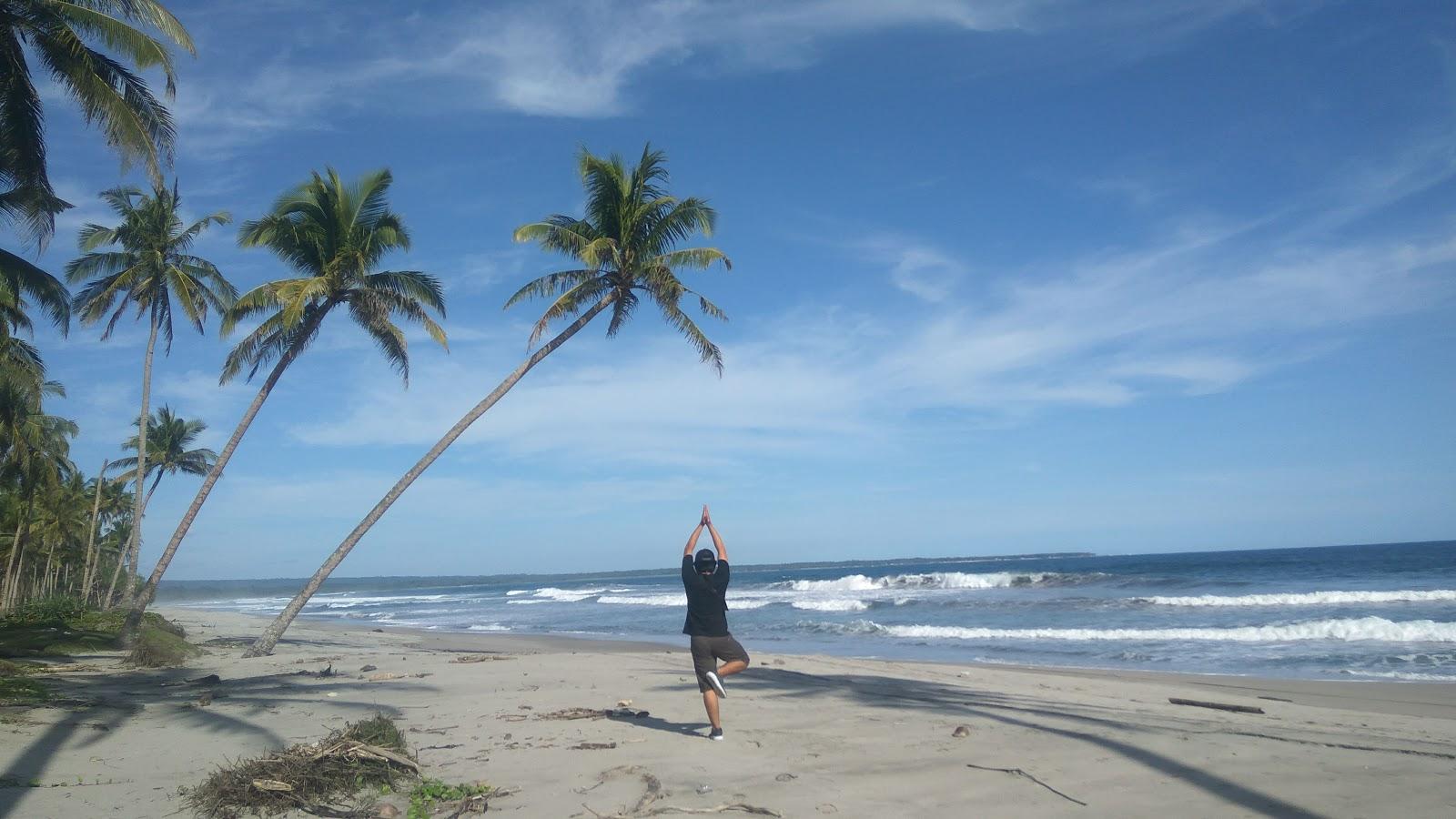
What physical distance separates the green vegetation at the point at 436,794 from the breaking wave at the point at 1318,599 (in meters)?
27.5

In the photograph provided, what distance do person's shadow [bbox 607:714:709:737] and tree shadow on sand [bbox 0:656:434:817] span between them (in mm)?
2329

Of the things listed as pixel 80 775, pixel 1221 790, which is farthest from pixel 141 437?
pixel 1221 790

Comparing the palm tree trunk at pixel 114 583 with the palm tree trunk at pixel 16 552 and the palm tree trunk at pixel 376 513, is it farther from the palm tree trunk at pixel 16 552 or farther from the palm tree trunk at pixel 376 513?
the palm tree trunk at pixel 376 513

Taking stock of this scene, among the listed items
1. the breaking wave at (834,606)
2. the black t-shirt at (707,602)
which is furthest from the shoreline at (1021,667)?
the breaking wave at (834,606)

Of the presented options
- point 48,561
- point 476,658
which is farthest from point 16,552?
point 476,658

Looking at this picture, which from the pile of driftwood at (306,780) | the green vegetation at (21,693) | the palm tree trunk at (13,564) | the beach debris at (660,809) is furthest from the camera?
the palm tree trunk at (13,564)

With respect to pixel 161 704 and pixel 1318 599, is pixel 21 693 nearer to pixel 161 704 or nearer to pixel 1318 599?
pixel 161 704

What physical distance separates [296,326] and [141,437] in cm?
651

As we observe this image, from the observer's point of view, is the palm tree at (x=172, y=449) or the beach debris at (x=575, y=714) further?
the palm tree at (x=172, y=449)

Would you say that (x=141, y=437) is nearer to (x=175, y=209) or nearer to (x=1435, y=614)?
(x=175, y=209)

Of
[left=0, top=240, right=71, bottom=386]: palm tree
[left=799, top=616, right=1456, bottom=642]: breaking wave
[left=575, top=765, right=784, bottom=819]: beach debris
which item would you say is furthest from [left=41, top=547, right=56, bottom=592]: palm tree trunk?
[left=575, top=765, right=784, bottom=819]: beach debris

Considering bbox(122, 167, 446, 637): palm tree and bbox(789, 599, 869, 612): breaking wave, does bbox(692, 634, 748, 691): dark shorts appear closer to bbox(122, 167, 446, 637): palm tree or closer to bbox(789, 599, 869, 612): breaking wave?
bbox(122, 167, 446, 637): palm tree

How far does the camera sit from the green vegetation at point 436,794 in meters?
4.88

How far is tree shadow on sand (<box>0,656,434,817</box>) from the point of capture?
620cm
